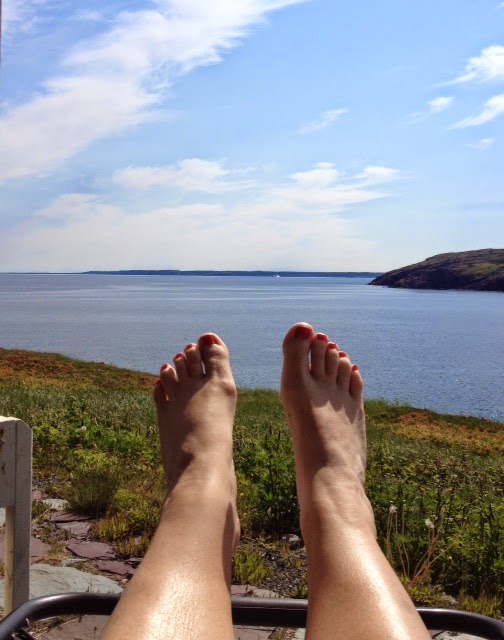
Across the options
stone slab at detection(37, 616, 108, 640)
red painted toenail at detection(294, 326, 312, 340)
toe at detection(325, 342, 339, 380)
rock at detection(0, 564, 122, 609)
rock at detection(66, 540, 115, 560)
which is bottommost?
rock at detection(66, 540, 115, 560)

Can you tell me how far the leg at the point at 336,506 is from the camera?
1305 millimetres

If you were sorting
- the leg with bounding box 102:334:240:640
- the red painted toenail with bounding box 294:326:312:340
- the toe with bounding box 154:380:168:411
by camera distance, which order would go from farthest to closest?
the red painted toenail with bounding box 294:326:312:340
the toe with bounding box 154:380:168:411
the leg with bounding box 102:334:240:640

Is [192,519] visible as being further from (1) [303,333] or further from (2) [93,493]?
(2) [93,493]

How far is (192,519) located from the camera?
174cm

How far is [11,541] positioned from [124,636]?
2.00 ft

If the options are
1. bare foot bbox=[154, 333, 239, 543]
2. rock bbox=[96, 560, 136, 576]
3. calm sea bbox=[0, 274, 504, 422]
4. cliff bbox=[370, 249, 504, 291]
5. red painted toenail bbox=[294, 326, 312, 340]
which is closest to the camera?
bare foot bbox=[154, 333, 239, 543]

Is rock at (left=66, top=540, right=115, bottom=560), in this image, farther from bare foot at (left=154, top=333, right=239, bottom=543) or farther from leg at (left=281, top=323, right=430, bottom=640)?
leg at (left=281, top=323, right=430, bottom=640)

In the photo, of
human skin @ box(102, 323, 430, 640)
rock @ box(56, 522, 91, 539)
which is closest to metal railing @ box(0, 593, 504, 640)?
human skin @ box(102, 323, 430, 640)

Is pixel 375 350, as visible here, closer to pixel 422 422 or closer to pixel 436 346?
pixel 436 346

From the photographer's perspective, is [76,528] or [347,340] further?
[347,340]

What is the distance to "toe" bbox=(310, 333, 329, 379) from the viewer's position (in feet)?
9.88

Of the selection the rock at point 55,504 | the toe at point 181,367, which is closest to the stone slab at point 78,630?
the toe at point 181,367

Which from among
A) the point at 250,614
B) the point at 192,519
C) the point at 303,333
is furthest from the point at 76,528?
the point at 250,614

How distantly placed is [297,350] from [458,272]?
147706mm
